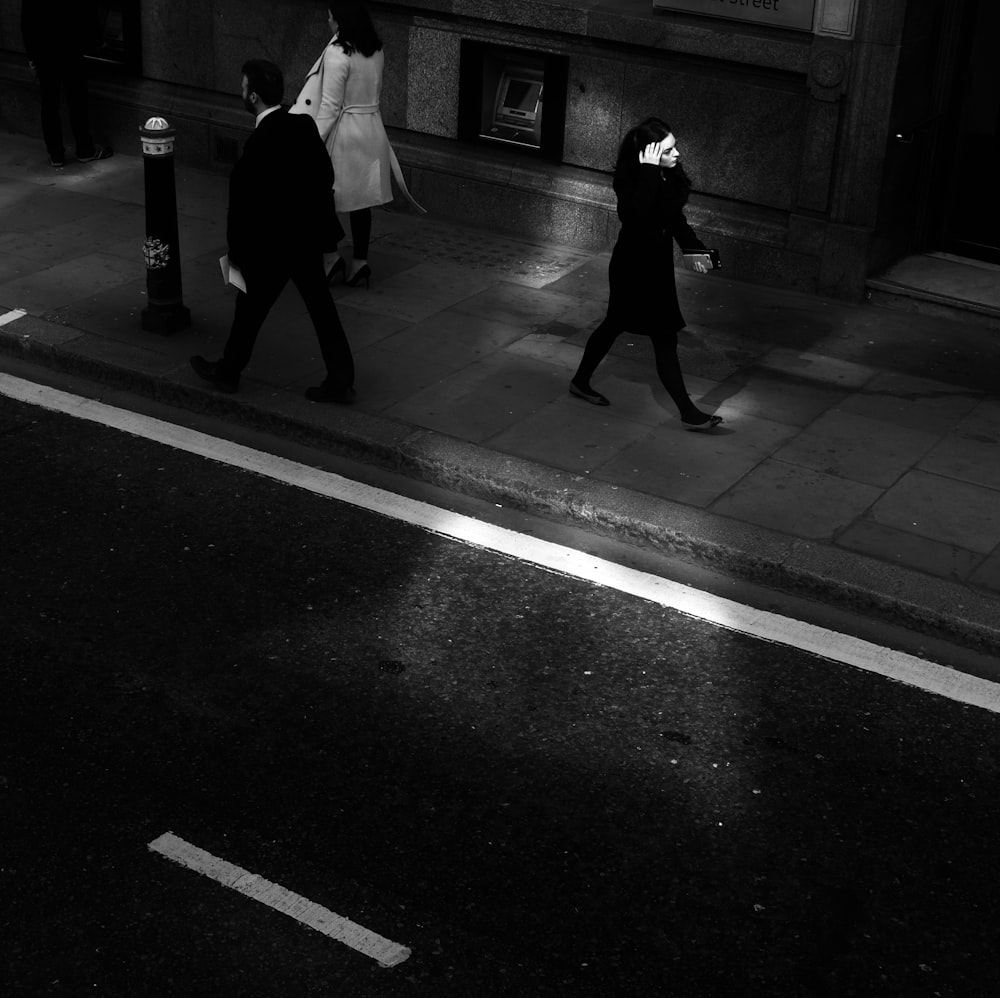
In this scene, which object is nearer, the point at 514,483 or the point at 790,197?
the point at 514,483

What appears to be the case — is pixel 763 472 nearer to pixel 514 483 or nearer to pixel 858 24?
pixel 514 483

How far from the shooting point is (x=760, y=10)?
10055mm

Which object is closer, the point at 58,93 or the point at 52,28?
the point at 52,28

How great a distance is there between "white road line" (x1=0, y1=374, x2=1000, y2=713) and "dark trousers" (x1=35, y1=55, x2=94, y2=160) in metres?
4.30

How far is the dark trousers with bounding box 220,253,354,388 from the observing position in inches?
321

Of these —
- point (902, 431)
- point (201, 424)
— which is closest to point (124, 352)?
point (201, 424)

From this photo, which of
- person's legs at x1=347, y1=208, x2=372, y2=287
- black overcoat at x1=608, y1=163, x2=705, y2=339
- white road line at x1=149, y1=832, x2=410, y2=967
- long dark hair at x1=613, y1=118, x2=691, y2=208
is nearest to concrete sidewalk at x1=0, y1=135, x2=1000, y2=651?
person's legs at x1=347, y1=208, x2=372, y2=287

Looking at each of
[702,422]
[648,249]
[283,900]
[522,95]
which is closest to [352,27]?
[522,95]

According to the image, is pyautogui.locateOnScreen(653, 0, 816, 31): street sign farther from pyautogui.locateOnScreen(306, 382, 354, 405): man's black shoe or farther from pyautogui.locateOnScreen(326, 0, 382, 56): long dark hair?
pyautogui.locateOnScreen(306, 382, 354, 405): man's black shoe

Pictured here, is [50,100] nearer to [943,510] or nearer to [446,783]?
[943,510]

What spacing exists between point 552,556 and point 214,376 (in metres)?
2.41

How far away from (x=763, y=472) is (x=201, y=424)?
288 cm

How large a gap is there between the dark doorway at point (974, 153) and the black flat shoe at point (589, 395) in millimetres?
3461

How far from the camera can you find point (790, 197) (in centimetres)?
1034
